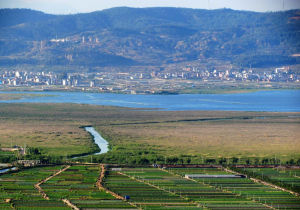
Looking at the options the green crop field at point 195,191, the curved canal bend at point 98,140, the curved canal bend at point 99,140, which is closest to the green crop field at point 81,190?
the green crop field at point 195,191

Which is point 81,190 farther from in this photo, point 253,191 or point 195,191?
point 253,191

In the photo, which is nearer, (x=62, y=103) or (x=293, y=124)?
(x=293, y=124)

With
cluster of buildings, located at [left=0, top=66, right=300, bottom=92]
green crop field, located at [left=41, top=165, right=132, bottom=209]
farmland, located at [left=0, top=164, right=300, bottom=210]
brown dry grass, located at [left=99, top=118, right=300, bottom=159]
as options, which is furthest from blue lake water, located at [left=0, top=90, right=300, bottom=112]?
green crop field, located at [left=41, top=165, right=132, bottom=209]

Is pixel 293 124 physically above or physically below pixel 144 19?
below

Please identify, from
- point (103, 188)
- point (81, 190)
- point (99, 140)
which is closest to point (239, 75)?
point (99, 140)

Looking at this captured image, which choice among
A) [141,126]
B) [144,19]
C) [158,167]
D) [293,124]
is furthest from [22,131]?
[144,19]

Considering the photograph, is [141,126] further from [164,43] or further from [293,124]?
[164,43]
